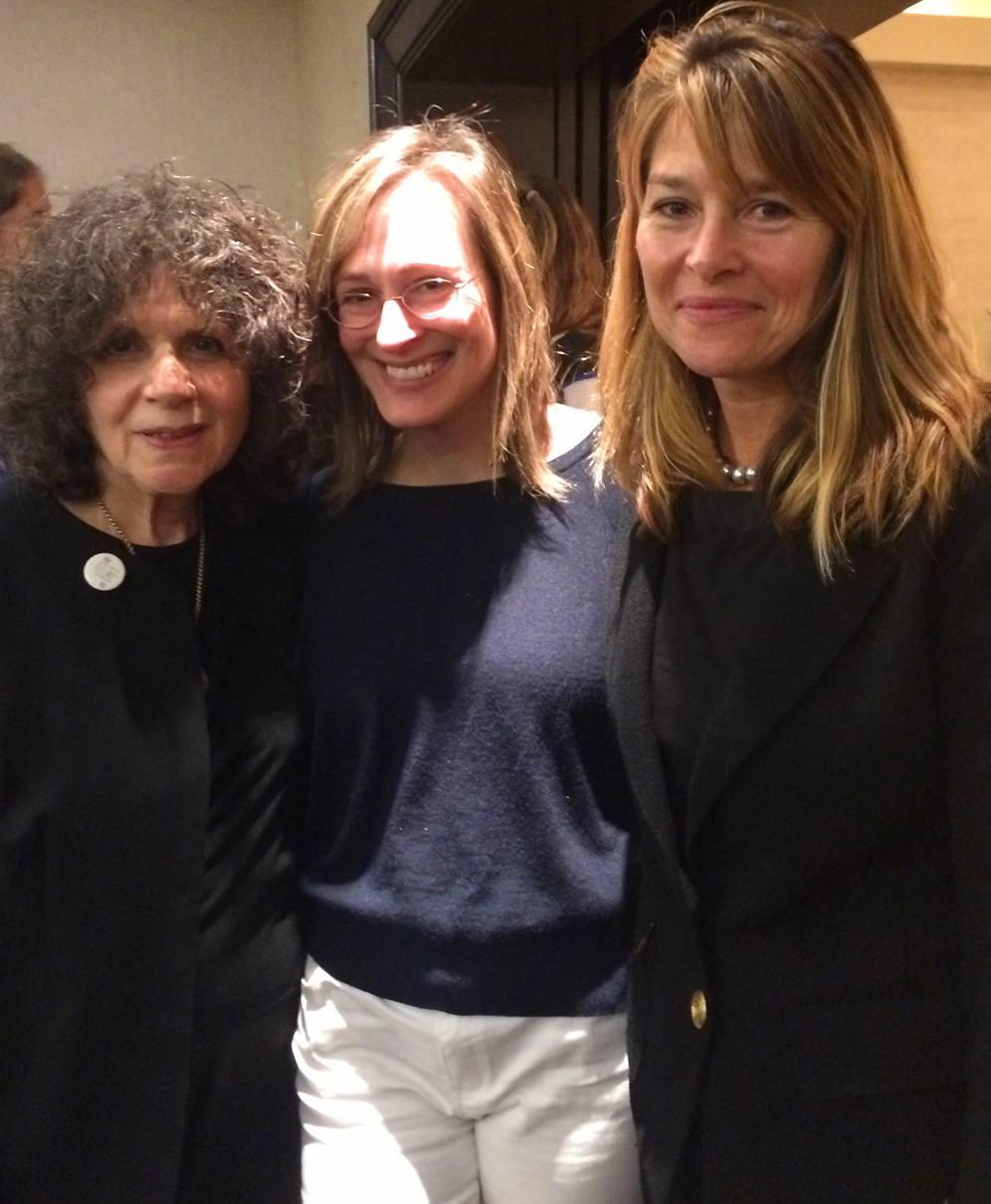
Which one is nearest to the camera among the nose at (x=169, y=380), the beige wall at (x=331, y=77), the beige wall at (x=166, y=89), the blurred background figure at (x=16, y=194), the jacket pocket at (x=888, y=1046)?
the jacket pocket at (x=888, y=1046)

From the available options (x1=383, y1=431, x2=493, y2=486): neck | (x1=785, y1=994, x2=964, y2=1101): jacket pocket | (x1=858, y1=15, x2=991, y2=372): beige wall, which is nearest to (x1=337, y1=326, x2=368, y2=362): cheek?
(x1=383, y1=431, x2=493, y2=486): neck

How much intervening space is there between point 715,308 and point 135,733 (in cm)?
71

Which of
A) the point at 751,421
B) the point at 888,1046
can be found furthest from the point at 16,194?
the point at 888,1046

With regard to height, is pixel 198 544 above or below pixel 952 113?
below

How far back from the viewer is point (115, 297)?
1120mm

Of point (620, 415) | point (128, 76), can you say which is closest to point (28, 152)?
point (128, 76)

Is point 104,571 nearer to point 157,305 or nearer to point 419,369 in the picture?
point 157,305

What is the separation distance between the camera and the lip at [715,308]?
92 cm

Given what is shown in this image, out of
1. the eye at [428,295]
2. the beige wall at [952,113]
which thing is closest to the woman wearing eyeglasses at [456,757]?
the eye at [428,295]

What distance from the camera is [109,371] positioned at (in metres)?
1.16

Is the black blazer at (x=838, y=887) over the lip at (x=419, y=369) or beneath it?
beneath

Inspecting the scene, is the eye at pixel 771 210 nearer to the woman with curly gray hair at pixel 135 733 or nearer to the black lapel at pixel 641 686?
the black lapel at pixel 641 686

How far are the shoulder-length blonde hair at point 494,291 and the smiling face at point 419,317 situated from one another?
0.06 feet

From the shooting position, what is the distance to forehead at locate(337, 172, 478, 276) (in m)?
1.21
